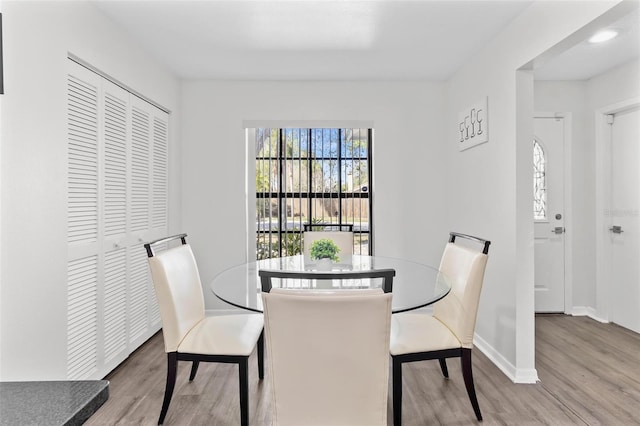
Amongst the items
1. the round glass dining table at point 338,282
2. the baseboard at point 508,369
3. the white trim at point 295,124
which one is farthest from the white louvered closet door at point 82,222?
the baseboard at point 508,369

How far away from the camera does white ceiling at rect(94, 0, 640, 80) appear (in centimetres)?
234

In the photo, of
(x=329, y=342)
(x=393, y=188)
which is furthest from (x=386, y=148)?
(x=329, y=342)

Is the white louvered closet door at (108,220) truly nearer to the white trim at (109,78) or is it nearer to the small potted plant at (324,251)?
the white trim at (109,78)

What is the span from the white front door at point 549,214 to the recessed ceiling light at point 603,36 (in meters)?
1.08

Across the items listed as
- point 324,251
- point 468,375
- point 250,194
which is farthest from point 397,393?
point 250,194

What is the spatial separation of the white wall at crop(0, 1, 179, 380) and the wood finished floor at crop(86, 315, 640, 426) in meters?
0.54

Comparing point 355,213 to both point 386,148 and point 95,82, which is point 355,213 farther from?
point 95,82

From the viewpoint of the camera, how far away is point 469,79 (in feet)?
10.7

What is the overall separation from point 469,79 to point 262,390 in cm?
304

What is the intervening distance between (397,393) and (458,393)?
72 cm

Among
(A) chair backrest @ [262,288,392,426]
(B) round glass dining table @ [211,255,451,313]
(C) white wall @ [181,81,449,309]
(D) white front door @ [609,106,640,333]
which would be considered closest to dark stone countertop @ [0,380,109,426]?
(A) chair backrest @ [262,288,392,426]

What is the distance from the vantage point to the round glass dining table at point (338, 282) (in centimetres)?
173

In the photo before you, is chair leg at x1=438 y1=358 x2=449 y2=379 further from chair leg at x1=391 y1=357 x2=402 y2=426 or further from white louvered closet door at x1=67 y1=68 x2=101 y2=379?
white louvered closet door at x1=67 y1=68 x2=101 y2=379

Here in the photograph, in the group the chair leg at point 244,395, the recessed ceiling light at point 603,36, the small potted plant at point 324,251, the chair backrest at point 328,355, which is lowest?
the chair leg at point 244,395
